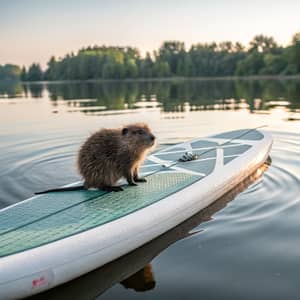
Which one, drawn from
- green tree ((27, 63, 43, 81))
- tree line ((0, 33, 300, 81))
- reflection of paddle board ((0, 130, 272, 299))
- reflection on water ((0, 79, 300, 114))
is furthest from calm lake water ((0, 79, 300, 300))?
green tree ((27, 63, 43, 81))

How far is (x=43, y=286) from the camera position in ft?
13.2

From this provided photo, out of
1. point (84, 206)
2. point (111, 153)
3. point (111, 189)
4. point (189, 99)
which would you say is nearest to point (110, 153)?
point (111, 153)

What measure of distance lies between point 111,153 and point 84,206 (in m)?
0.87

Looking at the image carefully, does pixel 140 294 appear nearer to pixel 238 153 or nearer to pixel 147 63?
pixel 238 153

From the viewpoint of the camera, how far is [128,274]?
183 inches

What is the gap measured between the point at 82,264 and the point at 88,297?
13.8 inches

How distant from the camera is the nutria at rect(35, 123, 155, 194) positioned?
560 centimetres

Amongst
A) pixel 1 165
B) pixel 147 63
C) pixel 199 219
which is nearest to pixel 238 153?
pixel 199 219

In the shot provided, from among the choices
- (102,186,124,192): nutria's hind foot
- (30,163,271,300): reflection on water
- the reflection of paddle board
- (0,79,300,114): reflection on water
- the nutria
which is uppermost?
the nutria

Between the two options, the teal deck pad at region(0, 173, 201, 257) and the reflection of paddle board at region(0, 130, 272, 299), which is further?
the teal deck pad at region(0, 173, 201, 257)

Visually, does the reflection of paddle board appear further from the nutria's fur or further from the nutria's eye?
the nutria's eye

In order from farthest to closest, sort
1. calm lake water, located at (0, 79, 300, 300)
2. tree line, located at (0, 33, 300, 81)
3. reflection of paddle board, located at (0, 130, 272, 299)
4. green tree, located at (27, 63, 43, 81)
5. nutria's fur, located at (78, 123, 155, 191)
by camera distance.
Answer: green tree, located at (27, 63, 43, 81) < tree line, located at (0, 33, 300, 81) < nutria's fur, located at (78, 123, 155, 191) < calm lake water, located at (0, 79, 300, 300) < reflection of paddle board, located at (0, 130, 272, 299)

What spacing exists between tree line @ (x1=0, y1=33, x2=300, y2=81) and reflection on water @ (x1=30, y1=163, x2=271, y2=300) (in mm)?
78113

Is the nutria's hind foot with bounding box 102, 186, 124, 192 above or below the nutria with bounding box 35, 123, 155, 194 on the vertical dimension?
below
